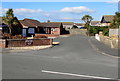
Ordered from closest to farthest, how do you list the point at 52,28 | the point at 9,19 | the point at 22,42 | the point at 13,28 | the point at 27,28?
1. the point at 22,42
2. the point at 9,19
3. the point at 13,28
4. the point at 27,28
5. the point at 52,28

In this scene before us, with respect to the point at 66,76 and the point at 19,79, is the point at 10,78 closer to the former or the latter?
the point at 19,79

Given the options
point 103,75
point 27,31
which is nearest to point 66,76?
point 103,75

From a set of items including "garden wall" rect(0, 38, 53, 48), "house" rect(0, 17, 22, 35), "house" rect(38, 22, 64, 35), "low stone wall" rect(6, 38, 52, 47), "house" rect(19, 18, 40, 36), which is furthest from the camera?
"house" rect(38, 22, 64, 35)

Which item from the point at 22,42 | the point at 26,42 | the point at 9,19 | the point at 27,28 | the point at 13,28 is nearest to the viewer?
the point at 22,42

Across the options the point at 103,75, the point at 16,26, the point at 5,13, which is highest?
the point at 5,13

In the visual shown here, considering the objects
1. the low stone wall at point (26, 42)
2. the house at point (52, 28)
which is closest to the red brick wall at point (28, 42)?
the low stone wall at point (26, 42)

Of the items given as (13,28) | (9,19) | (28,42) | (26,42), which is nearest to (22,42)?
(26,42)

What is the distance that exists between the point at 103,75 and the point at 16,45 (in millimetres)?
13939

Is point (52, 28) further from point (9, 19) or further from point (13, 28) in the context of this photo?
point (9, 19)

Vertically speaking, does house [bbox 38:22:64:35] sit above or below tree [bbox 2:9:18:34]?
below

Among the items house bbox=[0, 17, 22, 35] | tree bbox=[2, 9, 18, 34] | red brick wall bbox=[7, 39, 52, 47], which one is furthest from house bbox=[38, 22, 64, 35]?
red brick wall bbox=[7, 39, 52, 47]

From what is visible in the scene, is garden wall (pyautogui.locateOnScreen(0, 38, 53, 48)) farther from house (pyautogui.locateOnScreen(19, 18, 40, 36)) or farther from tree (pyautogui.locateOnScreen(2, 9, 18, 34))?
house (pyautogui.locateOnScreen(19, 18, 40, 36))

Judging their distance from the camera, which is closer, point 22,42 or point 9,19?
point 22,42

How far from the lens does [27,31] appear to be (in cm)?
4522
